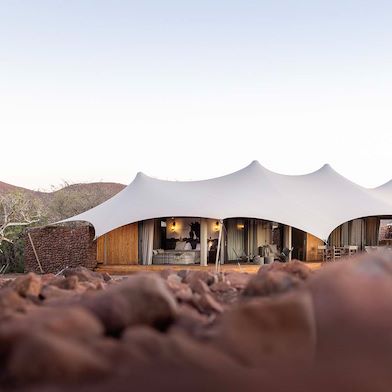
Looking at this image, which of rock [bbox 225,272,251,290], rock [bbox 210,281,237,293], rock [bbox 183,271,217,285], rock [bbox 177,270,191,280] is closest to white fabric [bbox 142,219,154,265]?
rock [bbox 177,270,191,280]

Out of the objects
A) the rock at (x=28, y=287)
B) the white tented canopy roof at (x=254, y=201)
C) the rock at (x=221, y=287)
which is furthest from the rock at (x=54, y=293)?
the white tented canopy roof at (x=254, y=201)

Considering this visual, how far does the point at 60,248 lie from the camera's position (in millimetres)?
16734

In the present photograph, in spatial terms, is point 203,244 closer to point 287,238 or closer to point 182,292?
point 287,238

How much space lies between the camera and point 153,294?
897mm

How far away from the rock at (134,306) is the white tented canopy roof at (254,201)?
13.7m

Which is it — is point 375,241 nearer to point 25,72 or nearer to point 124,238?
point 124,238

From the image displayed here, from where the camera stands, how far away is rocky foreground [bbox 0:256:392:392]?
0.70 metres

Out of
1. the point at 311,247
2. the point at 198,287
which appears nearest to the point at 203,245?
the point at 311,247

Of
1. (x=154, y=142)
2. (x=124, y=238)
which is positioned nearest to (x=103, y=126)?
(x=154, y=142)

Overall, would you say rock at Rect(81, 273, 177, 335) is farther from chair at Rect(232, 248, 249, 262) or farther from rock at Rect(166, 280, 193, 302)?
chair at Rect(232, 248, 249, 262)

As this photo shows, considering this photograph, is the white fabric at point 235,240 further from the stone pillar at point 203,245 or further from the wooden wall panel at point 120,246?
the wooden wall panel at point 120,246

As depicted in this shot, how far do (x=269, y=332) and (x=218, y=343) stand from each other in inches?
3.2

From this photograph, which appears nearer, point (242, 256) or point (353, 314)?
point (353, 314)

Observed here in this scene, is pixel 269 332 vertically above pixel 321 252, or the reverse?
pixel 269 332
